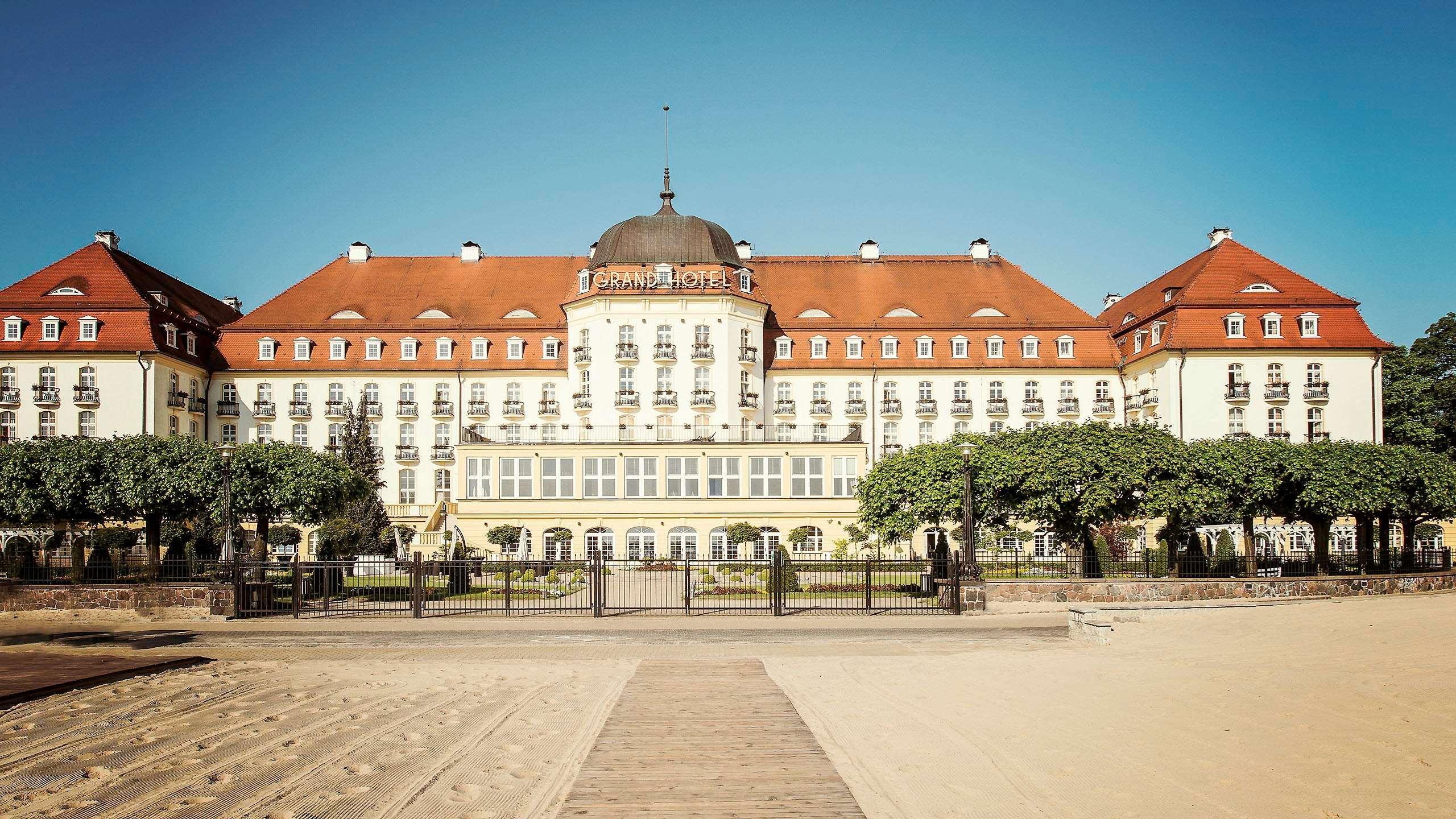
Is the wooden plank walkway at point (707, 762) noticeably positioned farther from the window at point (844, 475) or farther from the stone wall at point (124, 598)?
the window at point (844, 475)

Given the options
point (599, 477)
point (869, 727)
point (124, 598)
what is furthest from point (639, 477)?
point (869, 727)

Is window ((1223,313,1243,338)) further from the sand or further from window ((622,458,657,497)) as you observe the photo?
the sand

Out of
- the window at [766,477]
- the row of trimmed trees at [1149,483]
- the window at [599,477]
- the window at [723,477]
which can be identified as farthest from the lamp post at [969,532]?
the window at [599,477]

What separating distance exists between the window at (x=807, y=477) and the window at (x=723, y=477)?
245cm

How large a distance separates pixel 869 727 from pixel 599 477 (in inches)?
1458

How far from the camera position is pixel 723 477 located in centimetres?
4762

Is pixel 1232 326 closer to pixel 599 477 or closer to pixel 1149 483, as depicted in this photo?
pixel 1149 483

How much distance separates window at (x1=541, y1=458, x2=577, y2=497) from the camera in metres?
47.3

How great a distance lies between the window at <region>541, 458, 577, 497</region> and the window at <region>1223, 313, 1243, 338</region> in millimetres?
32547

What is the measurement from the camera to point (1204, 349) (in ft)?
169

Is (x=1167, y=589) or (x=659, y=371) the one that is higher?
(x=659, y=371)

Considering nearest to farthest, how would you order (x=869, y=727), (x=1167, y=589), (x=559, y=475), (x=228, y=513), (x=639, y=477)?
1. (x=869, y=727)
2. (x=228, y=513)
3. (x=1167, y=589)
4. (x=559, y=475)
5. (x=639, y=477)

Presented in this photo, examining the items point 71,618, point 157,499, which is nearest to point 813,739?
point 71,618

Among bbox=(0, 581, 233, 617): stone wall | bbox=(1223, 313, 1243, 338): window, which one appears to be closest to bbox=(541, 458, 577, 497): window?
bbox=(0, 581, 233, 617): stone wall
